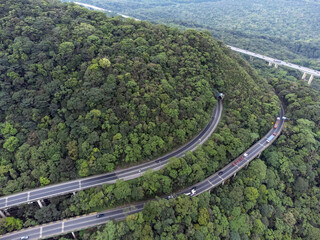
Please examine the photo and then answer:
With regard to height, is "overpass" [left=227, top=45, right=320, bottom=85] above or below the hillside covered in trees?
above

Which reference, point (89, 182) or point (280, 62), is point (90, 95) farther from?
point (280, 62)

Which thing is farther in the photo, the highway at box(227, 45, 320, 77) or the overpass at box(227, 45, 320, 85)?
the highway at box(227, 45, 320, 77)

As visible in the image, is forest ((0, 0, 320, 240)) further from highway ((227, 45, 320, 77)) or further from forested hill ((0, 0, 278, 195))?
highway ((227, 45, 320, 77))

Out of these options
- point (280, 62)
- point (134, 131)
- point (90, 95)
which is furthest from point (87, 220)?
point (280, 62)

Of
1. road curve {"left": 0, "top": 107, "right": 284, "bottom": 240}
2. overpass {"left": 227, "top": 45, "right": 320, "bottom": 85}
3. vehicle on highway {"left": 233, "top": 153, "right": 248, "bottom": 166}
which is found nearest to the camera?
road curve {"left": 0, "top": 107, "right": 284, "bottom": 240}

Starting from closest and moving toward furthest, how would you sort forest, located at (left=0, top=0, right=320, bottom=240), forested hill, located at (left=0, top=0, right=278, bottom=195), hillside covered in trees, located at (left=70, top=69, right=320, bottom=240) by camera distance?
hillside covered in trees, located at (left=70, top=69, right=320, bottom=240)
forest, located at (left=0, top=0, right=320, bottom=240)
forested hill, located at (left=0, top=0, right=278, bottom=195)

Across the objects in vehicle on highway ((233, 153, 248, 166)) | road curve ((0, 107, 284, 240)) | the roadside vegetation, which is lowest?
road curve ((0, 107, 284, 240))

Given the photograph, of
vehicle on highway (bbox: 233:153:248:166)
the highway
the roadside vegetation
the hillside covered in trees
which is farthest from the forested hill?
the highway

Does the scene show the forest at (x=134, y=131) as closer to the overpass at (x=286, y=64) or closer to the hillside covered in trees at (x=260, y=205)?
the hillside covered in trees at (x=260, y=205)

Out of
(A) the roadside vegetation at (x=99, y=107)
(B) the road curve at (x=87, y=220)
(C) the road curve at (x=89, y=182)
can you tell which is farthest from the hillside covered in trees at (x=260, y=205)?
(C) the road curve at (x=89, y=182)

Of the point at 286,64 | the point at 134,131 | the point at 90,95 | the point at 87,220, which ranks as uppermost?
the point at 90,95
